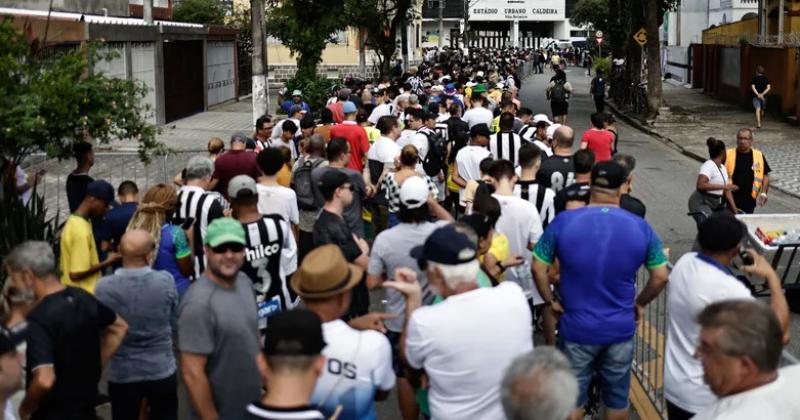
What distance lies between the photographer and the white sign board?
11825 centimetres

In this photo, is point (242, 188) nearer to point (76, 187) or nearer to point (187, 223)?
point (187, 223)

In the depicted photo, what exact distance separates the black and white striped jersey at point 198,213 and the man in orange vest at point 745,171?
6172 mm

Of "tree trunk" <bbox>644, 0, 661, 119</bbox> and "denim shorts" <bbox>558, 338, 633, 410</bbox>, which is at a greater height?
"tree trunk" <bbox>644, 0, 661, 119</bbox>

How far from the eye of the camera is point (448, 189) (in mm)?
13828

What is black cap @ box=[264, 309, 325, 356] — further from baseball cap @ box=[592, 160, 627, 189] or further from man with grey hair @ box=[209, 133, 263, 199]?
man with grey hair @ box=[209, 133, 263, 199]

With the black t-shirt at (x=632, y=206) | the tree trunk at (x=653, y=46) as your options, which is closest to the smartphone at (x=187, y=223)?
the black t-shirt at (x=632, y=206)

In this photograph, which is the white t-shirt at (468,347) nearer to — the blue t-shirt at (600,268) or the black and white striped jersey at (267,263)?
the blue t-shirt at (600,268)

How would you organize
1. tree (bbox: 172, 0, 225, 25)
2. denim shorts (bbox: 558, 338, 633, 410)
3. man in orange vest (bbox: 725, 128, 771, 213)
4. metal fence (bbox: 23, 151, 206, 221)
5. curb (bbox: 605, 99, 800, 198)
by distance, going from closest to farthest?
1. denim shorts (bbox: 558, 338, 633, 410)
2. man in orange vest (bbox: 725, 128, 771, 213)
3. metal fence (bbox: 23, 151, 206, 221)
4. curb (bbox: 605, 99, 800, 198)
5. tree (bbox: 172, 0, 225, 25)

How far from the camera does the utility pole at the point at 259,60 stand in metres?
20.8

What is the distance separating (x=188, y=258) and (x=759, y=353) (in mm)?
4686

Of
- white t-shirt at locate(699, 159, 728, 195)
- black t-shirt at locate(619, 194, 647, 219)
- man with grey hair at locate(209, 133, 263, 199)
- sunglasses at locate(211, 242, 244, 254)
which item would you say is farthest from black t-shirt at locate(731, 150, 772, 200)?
sunglasses at locate(211, 242, 244, 254)

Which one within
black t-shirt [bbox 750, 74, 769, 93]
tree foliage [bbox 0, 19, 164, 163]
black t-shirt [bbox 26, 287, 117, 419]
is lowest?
black t-shirt [bbox 26, 287, 117, 419]

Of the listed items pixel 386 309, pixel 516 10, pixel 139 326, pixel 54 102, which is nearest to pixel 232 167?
pixel 54 102

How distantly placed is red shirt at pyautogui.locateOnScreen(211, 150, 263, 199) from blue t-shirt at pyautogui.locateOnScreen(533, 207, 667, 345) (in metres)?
4.88
